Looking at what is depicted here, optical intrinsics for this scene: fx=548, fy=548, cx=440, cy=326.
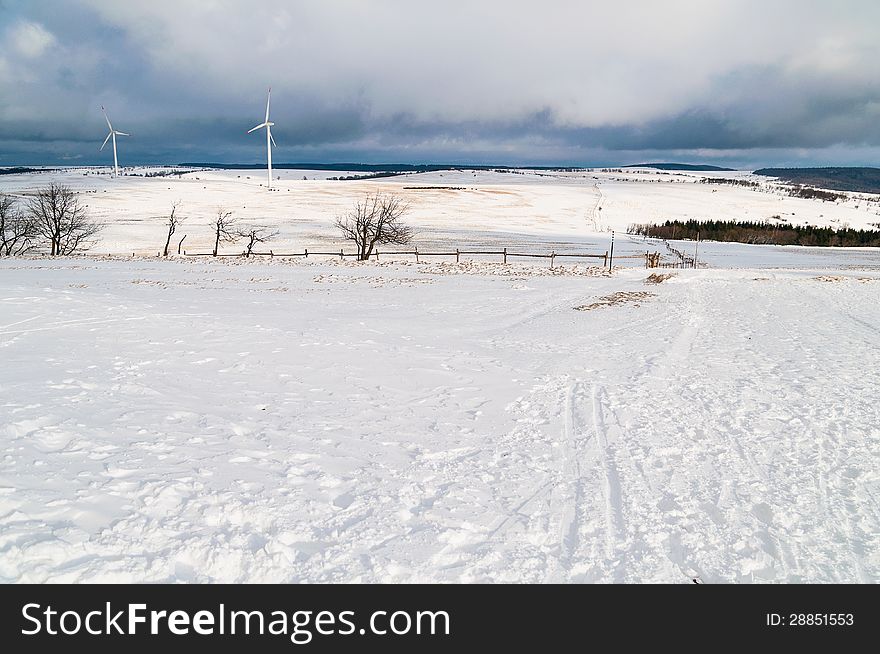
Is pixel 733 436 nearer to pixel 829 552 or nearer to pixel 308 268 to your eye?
pixel 829 552

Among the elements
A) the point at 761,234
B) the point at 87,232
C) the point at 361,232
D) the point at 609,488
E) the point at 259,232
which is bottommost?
the point at 609,488

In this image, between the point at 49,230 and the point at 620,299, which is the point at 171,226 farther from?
the point at 620,299

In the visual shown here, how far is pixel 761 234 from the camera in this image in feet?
235

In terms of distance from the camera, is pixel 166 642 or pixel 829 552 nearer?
pixel 166 642

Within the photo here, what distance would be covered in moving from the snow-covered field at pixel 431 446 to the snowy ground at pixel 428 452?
33mm

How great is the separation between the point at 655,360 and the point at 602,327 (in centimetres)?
443

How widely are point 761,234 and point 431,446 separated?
77810 millimetres

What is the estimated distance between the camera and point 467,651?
4.41 meters

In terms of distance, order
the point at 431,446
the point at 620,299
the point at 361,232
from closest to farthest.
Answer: the point at 431,446 → the point at 620,299 → the point at 361,232

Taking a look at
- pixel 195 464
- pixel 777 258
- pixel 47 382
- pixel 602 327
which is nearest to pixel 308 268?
pixel 602 327

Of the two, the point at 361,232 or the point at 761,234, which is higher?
the point at 761,234

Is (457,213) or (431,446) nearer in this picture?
(431,446)

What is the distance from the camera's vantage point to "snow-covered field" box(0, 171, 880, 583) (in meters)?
5.06

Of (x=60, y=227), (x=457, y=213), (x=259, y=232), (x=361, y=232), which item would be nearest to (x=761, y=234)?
(x=457, y=213)
